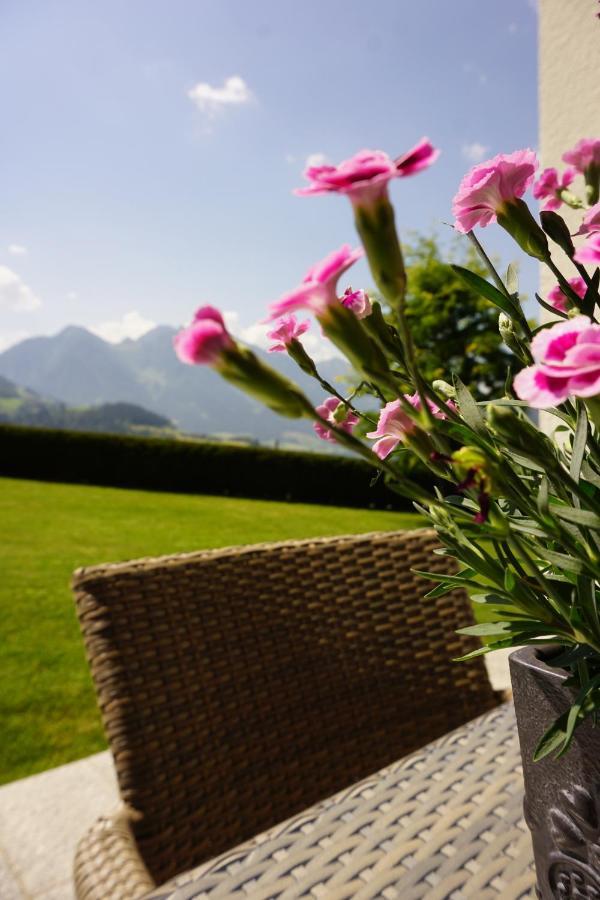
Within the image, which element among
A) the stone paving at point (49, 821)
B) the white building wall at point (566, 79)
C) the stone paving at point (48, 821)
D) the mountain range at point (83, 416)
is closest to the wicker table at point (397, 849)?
the stone paving at point (49, 821)

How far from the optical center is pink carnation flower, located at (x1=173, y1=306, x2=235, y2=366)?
0.29 metres

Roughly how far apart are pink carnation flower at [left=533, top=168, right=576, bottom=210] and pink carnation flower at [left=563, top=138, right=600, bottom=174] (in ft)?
0.17

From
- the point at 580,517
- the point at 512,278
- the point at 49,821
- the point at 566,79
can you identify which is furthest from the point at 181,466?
the point at 580,517

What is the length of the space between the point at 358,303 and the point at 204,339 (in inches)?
5.9

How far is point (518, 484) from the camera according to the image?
A: 374 millimetres

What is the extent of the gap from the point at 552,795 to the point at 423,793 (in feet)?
1.17

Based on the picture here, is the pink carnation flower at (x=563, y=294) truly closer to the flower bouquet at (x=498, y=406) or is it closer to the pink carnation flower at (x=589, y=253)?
the flower bouquet at (x=498, y=406)

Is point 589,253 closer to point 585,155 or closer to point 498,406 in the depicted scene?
point 498,406

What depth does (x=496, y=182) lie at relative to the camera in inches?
17.1

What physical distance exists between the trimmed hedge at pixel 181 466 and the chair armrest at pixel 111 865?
12.4m

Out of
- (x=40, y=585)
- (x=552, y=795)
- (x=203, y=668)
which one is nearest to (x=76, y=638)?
(x=40, y=585)

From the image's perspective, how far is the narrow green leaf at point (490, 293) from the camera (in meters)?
0.44

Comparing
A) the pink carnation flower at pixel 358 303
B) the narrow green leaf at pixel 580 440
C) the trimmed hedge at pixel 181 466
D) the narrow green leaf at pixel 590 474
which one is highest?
the trimmed hedge at pixel 181 466

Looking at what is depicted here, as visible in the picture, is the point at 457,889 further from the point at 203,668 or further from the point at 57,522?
the point at 57,522
